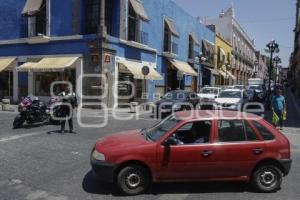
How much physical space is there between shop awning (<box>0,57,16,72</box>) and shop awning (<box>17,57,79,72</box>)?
1.89 meters

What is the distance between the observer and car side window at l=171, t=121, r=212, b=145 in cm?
696

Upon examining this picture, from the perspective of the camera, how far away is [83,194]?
6.72 m

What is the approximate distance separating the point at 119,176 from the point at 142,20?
2181cm

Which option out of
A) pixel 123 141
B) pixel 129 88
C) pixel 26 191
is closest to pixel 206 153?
pixel 123 141

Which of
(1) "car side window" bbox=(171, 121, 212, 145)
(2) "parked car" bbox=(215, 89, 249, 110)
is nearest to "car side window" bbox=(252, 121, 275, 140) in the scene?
(1) "car side window" bbox=(171, 121, 212, 145)

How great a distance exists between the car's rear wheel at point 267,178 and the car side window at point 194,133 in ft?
3.85

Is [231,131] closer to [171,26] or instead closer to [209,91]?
[209,91]

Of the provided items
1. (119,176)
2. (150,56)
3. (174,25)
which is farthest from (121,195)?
(174,25)

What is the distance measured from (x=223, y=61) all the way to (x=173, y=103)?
128ft

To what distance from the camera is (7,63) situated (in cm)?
2620

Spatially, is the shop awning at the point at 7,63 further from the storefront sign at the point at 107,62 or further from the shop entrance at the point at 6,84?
the storefront sign at the point at 107,62

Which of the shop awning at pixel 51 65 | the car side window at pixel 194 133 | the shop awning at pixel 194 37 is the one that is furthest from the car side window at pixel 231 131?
the shop awning at pixel 194 37

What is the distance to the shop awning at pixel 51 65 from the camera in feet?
75.2

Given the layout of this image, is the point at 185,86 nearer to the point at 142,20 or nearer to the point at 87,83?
the point at 142,20
